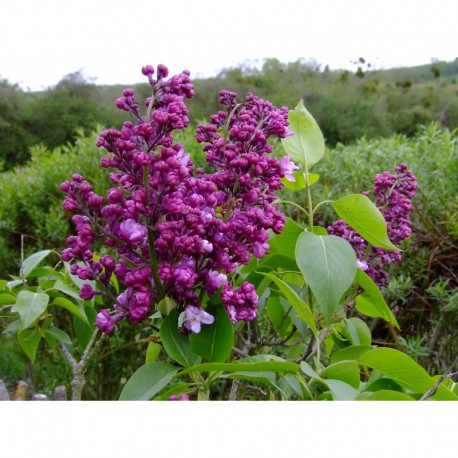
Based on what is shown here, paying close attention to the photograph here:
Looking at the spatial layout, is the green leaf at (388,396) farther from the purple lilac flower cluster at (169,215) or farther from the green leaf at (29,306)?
the green leaf at (29,306)

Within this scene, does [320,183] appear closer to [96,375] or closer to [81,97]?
[96,375]

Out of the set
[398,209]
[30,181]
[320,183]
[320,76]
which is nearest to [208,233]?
[398,209]

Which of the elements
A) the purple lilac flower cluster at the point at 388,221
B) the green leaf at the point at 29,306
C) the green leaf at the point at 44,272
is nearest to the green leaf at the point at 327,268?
the purple lilac flower cluster at the point at 388,221

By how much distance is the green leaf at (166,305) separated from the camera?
0.51 m

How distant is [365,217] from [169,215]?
0.70 ft

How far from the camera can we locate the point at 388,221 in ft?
2.47

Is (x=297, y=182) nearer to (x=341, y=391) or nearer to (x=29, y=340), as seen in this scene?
(x=341, y=391)

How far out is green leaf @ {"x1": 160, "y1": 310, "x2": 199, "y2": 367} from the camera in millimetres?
510

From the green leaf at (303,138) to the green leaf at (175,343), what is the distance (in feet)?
0.80

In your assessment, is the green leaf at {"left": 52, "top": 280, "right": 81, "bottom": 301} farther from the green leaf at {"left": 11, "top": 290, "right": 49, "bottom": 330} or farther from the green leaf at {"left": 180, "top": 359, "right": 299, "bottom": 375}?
the green leaf at {"left": 180, "top": 359, "right": 299, "bottom": 375}

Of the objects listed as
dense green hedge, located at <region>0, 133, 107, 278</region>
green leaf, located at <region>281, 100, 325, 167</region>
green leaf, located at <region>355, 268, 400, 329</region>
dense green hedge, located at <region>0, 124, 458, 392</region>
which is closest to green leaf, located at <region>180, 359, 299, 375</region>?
green leaf, located at <region>355, 268, 400, 329</region>

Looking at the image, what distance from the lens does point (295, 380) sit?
568 mm

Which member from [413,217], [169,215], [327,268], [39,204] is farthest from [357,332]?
[39,204]

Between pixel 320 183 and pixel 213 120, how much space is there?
3.67ft
